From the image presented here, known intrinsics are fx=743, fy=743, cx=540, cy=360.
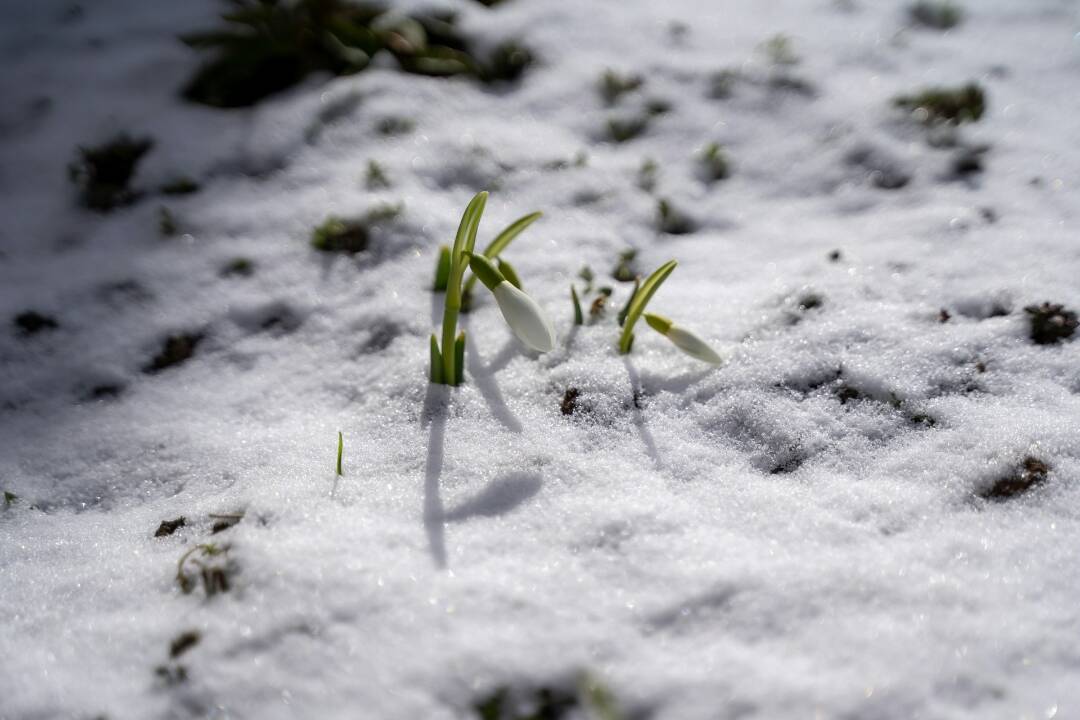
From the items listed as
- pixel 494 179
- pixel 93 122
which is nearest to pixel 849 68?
pixel 494 179

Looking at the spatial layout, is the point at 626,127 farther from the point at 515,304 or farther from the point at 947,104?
the point at 515,304

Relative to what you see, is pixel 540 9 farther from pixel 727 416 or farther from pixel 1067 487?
pixel 1067 487

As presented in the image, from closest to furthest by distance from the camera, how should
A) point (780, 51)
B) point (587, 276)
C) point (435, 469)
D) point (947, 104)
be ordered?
point (435, 469) → point (587, 276) → point (947, 104) → point (780, 51)

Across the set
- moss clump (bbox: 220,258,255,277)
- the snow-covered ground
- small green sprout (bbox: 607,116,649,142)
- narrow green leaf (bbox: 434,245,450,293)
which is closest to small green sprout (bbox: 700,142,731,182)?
the snow-covered ground

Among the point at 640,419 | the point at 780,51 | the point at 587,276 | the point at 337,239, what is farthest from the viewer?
the point at 780,51

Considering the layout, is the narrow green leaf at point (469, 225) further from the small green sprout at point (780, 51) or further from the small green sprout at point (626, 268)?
the small green sprout at point (780, 51)

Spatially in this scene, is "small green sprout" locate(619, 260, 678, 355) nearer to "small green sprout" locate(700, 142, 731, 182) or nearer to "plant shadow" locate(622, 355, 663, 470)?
"plant shadow" locate(622, 355, 663, 470)

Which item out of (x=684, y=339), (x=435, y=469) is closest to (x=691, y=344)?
(x=684, y=339)
